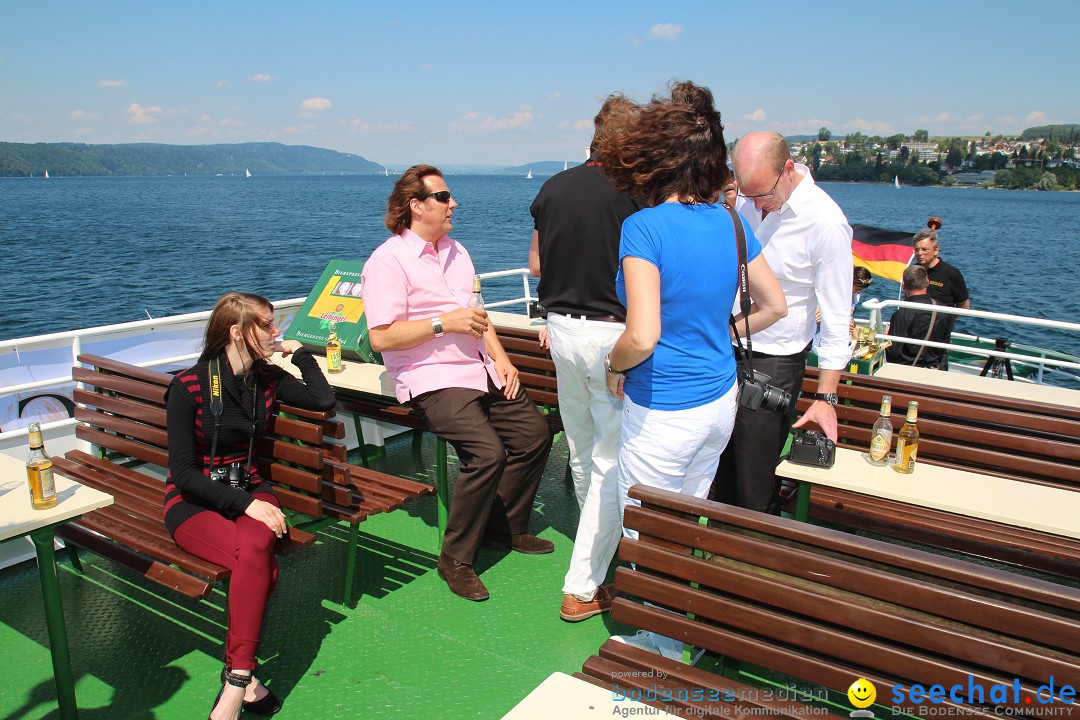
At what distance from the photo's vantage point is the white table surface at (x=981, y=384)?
200 inches

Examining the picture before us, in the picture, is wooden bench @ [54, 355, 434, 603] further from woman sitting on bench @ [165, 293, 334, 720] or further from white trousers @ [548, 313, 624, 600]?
white trousers @ [548, 313, 624, 600]

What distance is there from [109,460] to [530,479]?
2.24 metres

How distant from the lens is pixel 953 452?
3434 millimetres

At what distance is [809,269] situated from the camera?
3.08 m

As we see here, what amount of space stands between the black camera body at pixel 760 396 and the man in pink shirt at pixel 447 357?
1285 millimetres

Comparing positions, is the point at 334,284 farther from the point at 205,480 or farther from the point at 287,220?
the point at 287,220

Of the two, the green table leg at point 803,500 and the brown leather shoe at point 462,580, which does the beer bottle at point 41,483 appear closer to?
the brown leather shoe at point 462,580

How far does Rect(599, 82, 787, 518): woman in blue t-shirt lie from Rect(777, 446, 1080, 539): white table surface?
1.90 ft

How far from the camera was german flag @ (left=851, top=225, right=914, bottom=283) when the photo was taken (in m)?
8.29

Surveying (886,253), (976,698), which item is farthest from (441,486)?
(886,253)

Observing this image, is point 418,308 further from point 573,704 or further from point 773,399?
point 573,704

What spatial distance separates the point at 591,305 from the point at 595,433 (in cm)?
55

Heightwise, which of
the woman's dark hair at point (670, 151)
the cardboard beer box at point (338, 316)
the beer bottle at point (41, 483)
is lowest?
the beer bottle at point (41, 483)

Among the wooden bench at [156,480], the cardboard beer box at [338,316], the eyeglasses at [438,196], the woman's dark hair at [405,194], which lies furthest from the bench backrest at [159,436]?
the cardboard beer box at [338,316]
